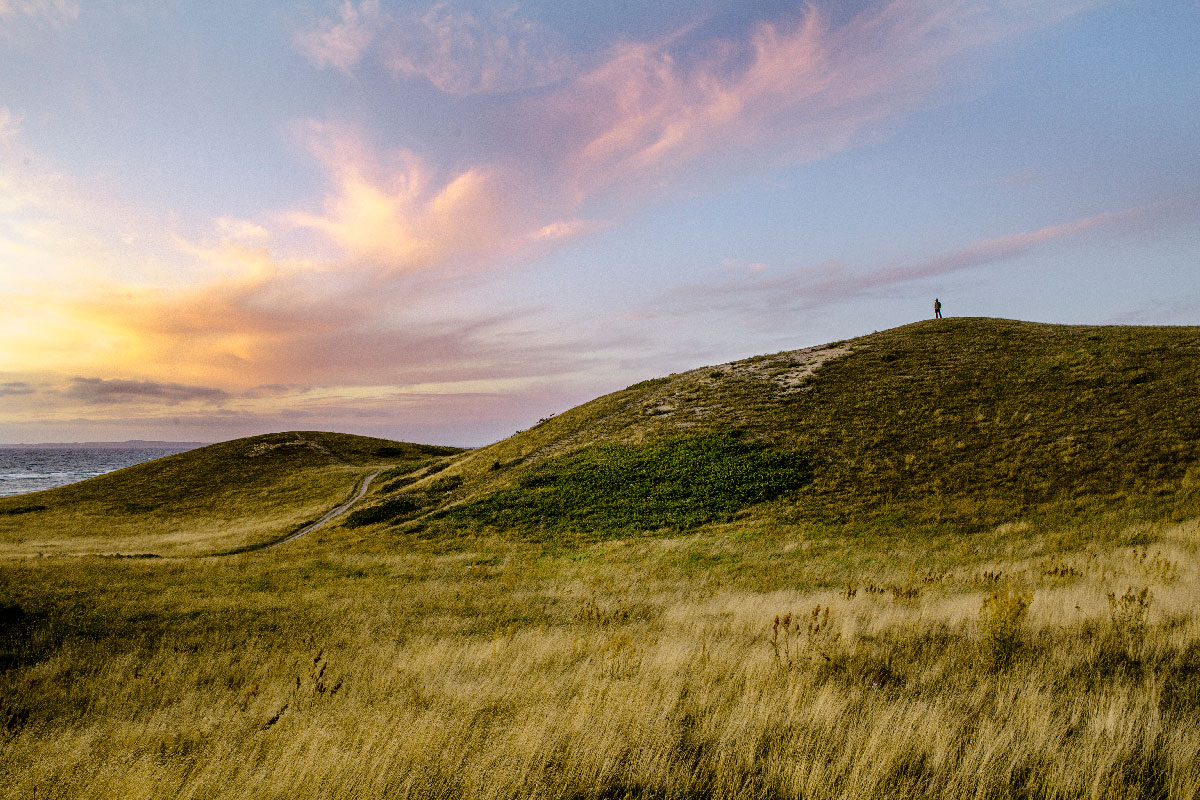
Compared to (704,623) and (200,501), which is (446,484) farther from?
(704,623)

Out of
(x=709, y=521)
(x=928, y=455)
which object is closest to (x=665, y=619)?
(x=709, y=521)

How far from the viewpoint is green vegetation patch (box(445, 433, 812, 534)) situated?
26297 millimetres

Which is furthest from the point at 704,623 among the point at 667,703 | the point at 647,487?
the point at 647,487

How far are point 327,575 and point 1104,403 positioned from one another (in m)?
41.9

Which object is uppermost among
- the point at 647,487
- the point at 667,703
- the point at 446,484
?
the point at 446,484

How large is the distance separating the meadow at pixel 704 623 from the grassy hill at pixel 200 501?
6.76 ft

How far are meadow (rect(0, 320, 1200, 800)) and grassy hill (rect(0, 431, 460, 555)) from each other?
2.06 meters

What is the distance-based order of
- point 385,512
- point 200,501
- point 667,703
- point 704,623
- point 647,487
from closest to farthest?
point 667,703 < point 704,623 < point 647,487 < point 385,512 < point 200,501

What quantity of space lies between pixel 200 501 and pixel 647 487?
46.9 m

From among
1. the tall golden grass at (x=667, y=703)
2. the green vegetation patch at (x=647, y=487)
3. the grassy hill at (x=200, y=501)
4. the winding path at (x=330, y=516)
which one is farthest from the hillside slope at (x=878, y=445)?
the tall golden grass at (x=667, y=703)

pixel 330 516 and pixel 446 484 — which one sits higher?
pixel 446 484

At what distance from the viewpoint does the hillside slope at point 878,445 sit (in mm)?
23719

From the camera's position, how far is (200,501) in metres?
50.7

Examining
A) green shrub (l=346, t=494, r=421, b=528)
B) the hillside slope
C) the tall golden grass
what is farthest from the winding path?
the tall golden grass
